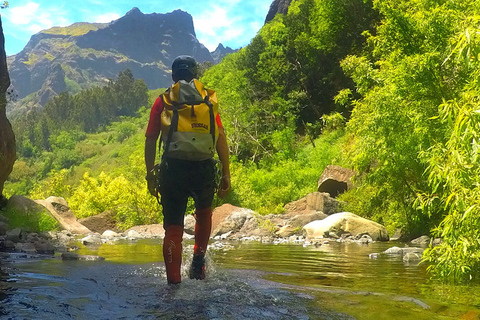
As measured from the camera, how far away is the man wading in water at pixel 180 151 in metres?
4.09

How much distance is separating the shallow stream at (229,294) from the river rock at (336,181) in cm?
1416

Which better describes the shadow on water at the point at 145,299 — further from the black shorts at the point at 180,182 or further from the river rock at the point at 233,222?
the river rock at the point at 233,222

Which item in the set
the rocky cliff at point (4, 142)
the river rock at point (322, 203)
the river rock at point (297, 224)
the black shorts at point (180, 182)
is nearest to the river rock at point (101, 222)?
the rocky cliff at point (4, 142)

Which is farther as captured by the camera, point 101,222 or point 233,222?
point 101,222

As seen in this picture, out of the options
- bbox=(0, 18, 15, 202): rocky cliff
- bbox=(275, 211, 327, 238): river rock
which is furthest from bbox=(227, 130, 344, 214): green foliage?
bbox=(0, 18, 15, 202): rocky cliff

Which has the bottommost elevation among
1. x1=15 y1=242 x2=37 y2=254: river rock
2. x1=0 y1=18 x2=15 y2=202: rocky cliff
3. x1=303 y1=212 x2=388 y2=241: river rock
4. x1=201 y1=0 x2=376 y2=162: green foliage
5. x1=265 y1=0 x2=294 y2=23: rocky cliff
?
x1=15 y1=242 x2=37 y2=254: river rock

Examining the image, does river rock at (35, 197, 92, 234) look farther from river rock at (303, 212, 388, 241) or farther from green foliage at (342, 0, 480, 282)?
green foliage at (342, 0, 480, 282)

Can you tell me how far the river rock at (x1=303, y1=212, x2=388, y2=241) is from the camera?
13.3 metres

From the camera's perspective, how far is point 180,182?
4254 millimetres

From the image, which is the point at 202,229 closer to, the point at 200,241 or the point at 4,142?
the point at 200,241

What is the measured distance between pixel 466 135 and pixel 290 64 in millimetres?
35156

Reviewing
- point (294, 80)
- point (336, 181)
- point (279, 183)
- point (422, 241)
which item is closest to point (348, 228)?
point (422, 241)

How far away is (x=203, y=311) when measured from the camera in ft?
10.3

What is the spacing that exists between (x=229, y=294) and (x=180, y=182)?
1145 millimetres
